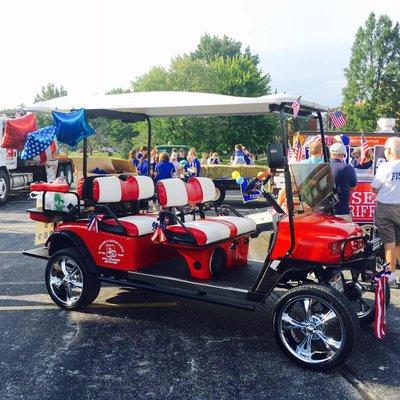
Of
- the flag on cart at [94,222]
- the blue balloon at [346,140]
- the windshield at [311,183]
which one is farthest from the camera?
the blue balloon at [346,140]

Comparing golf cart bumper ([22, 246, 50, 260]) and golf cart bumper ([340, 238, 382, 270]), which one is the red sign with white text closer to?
golf cart bumper ([340, 238, 382, 270])

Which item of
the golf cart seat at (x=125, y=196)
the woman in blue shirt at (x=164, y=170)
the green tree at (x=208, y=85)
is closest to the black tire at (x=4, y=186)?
the woman in blue shirt at (x=164, y=170)

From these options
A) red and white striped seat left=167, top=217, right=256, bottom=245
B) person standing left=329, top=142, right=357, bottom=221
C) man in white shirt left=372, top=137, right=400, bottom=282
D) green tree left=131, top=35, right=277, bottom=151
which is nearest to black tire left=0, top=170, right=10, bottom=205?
red and white striped seat left=167, top=217, right=256, bottom=245

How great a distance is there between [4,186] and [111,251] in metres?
9.41

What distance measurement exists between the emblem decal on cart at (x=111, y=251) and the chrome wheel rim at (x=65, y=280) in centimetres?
34

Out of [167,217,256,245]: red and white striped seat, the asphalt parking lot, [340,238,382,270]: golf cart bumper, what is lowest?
the asphalt parking lot

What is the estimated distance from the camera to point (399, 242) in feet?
18.2

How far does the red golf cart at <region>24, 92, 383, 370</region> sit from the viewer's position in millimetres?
3557

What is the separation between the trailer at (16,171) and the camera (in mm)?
12875

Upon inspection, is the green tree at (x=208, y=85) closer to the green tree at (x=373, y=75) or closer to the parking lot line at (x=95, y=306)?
the green tree at (x=373, y=75)

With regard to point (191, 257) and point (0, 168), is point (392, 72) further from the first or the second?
point (191, 257)

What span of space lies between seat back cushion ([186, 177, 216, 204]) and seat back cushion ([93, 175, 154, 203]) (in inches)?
17.6

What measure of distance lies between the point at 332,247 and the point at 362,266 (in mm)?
327

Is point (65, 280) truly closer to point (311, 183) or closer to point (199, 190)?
point (199, 190)
